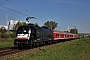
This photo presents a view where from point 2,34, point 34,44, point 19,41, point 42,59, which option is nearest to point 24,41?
point 19,41

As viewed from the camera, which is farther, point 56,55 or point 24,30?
point 24,30

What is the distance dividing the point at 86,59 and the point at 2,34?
49037 millimetres

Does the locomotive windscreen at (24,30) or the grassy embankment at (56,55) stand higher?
the locomotive windscreen at (24,30)

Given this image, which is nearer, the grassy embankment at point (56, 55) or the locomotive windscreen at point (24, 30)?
the grassy embankment at point (56, 55)

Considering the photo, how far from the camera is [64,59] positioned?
541 inches

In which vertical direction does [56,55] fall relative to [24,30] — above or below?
below

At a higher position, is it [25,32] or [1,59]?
[25,32]

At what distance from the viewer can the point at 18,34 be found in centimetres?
2617

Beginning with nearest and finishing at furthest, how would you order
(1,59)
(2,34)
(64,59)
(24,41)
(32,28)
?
(64,59), (1,59), (24,41), (32,28), (2,34)

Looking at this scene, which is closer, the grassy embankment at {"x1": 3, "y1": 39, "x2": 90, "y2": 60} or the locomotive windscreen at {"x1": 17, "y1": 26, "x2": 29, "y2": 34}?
the grassy embankment at {"x1": 3, "y1": 39, "x2": 90, "y2": 60}

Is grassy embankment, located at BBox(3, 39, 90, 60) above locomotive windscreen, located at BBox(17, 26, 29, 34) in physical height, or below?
below

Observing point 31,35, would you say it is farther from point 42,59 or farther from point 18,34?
point 42,59

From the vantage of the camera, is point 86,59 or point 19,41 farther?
point 19,41

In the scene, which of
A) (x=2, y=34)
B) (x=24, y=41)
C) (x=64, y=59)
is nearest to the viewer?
(x=64, y=59)
